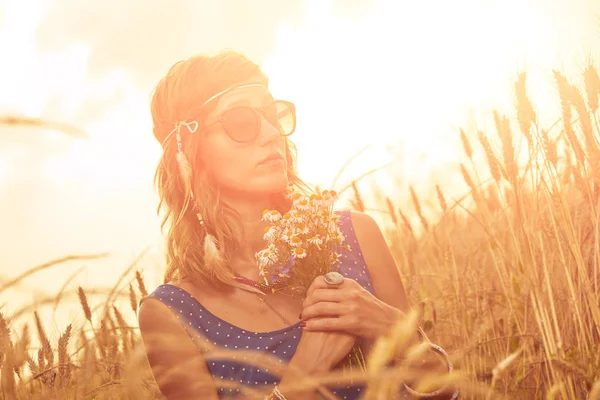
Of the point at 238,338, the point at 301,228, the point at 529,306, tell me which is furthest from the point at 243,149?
the point at 529,306

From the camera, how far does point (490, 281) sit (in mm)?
3809

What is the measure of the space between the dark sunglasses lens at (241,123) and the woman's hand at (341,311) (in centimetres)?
94

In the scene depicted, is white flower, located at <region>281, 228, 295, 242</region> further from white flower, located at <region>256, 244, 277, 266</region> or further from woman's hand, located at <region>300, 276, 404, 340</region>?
woman's hand, located at <region>300, 276, 404, 340</region>

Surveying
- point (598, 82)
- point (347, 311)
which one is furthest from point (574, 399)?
point (598, 82)

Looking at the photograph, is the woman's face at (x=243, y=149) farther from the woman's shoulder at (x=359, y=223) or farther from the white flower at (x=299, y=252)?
the white flower at (x=299, y=252)

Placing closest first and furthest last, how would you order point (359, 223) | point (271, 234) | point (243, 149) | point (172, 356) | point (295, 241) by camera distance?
point (295, 241), point (271, 234), point (172, 356), point (243, 149), point (359, 223)

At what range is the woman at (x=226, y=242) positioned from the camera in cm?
266

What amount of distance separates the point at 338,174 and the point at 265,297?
3.16ft

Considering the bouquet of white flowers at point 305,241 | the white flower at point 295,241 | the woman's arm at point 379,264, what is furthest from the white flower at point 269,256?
the woman's arm at point 379,264

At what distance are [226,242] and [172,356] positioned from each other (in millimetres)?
657

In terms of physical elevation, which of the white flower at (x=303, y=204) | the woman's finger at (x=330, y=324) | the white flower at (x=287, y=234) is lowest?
the woman's finger at (x=330, y=324)

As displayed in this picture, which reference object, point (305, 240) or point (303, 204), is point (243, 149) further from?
point (305, 240)

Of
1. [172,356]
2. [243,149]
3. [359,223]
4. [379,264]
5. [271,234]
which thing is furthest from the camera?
[359,223]

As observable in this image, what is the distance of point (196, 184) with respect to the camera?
3.15 m
